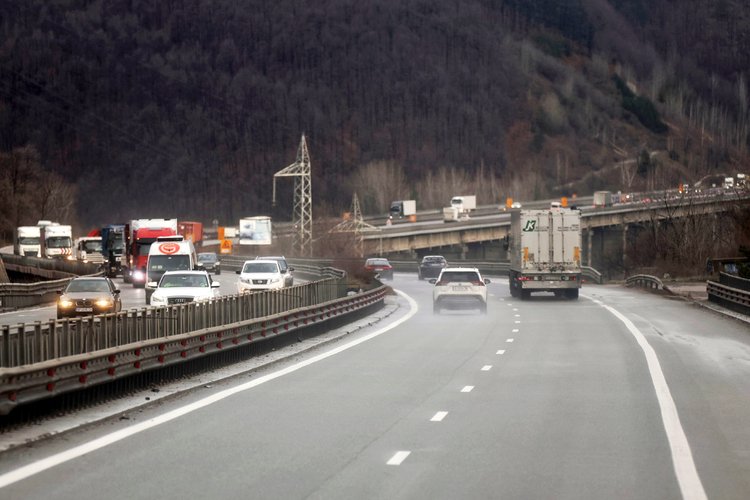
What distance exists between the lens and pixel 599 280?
60844mm

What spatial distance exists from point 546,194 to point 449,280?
496 ft

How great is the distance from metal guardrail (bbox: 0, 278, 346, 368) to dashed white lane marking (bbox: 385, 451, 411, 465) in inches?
187

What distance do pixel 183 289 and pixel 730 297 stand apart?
19.6 m

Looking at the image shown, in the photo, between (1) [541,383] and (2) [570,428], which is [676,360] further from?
(2) [570,428]

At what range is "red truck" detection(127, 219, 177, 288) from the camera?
1874 inches

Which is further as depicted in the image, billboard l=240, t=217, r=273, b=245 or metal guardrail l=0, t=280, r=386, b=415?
billboard l=240, t=217, r=273, b=245

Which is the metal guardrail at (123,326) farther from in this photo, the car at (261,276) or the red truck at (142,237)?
the red truck at (142,237)

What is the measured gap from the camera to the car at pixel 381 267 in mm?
63716

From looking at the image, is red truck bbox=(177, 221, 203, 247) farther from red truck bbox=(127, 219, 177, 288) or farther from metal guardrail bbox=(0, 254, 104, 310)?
metal guardrail bbox=(0, 254, 104, 310)

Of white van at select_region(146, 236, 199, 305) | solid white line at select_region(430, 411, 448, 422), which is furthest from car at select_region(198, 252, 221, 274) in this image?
solid white line at select_region(430, 411, 448, 422)

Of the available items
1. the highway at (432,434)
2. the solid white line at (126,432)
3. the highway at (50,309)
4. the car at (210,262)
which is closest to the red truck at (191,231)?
the car at (210,262)

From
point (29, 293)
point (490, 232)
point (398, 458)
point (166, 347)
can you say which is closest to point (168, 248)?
point (29, 293)

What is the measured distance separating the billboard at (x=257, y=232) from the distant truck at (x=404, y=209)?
121ft

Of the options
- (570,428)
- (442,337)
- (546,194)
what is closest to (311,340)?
(442,337)
